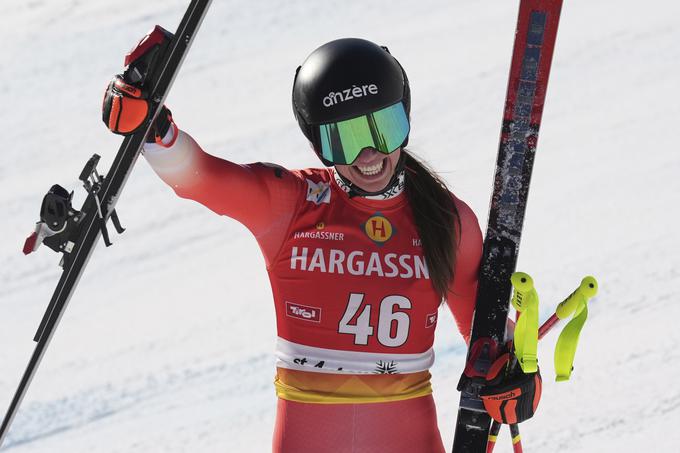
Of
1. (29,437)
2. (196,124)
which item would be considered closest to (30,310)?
(29,437)

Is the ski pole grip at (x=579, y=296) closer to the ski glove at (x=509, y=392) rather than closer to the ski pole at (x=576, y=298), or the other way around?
the ski pole at (x=576, y=298)

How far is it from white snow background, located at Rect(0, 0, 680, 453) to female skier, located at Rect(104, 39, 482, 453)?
2.18 meters

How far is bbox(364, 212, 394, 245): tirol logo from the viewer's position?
2.80 meters

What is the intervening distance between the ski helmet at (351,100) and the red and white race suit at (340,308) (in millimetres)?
181

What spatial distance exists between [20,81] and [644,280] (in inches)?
239

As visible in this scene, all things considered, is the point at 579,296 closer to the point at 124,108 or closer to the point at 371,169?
the point at 371,169

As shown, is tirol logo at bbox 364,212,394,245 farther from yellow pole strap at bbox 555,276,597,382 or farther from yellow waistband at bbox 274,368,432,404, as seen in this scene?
yellow pole strap at bbox 555,276,597,382

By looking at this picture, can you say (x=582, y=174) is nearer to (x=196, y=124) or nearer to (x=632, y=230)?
(x=632, y=230)

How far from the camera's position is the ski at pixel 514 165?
120 inches

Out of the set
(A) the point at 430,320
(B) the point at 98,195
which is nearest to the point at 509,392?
(A) the point at 430,320

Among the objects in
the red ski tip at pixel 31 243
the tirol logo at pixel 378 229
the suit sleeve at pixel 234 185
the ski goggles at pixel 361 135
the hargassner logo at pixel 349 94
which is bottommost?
the red ski tip at pixel 31 243

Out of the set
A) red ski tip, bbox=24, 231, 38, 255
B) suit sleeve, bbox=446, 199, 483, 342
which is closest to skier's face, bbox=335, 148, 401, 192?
suit sleeve, bbox=446, 199, 483, 342

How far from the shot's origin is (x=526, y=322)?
111 inches

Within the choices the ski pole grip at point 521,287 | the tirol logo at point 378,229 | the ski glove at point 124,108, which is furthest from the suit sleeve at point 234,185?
the ski pole grip at point 521,287
